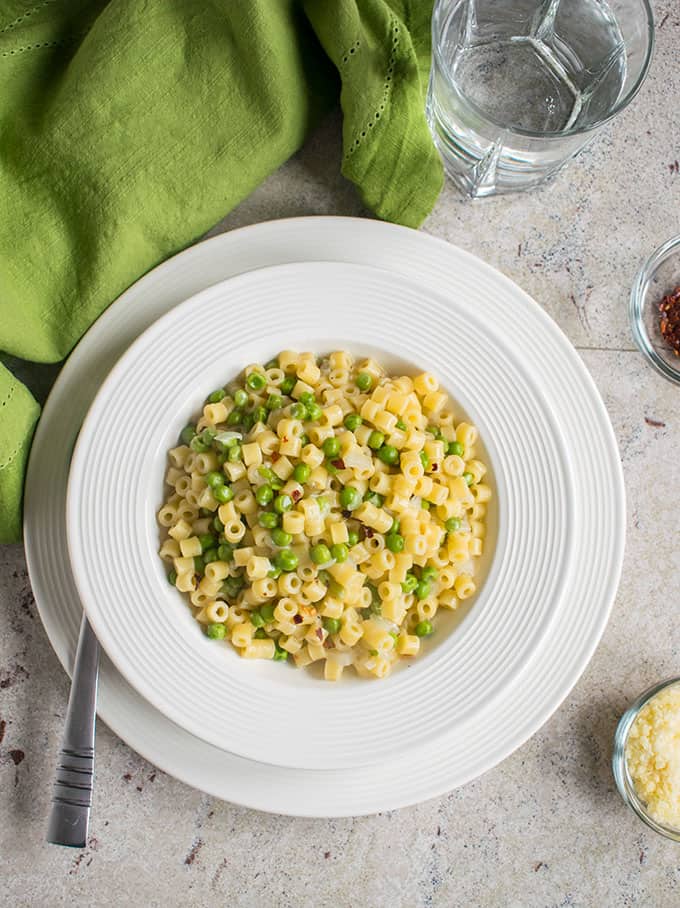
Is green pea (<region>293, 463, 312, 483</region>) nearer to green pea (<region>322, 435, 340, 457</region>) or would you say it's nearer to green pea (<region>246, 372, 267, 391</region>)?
green pea (<region>322, 435, 340, 457</region>)

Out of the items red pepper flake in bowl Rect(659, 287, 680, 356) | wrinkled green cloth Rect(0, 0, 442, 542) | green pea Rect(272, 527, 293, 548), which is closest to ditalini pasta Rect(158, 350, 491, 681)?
green pea Rect(272, 527, 293, 548)

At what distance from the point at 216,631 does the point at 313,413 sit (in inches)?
25.2

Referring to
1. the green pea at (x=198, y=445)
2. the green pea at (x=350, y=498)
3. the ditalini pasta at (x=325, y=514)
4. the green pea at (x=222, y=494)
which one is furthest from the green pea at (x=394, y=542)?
the green pea at (x=198, y=445)

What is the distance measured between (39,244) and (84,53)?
538 mm

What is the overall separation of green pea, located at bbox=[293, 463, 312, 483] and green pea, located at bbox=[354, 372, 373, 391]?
0.28 metres

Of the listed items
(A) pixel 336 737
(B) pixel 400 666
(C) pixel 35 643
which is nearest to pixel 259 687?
(A) pixel 336 737

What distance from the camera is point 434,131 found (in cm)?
266

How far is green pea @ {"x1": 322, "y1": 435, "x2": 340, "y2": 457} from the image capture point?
233cm

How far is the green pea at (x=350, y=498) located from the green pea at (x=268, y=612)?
0.34 metres

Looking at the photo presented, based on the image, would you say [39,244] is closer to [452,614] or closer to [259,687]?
[259,687]

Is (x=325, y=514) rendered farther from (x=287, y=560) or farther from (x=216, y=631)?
(x=216, y=631)

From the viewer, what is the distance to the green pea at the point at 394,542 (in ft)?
7.54

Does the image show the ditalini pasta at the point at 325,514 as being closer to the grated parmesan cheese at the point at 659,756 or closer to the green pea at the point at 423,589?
the green pea at the point at 423,589

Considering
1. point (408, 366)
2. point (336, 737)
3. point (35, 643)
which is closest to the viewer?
point (336, 737)
